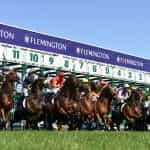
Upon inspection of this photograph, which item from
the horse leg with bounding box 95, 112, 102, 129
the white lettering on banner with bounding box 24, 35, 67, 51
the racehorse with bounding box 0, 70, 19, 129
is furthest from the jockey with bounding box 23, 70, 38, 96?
the white lettering on banner with bounding box 24, 35, 67, 51

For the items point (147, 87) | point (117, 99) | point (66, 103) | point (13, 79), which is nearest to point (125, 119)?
point (117, 99)

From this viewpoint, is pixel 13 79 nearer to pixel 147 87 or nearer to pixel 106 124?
pixel 106 124

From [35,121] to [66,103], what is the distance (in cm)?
98

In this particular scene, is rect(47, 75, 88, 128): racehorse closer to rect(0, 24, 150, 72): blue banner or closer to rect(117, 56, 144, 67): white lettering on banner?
rect(0, 24, 150, 72): blue banner

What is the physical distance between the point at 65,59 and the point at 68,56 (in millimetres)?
523

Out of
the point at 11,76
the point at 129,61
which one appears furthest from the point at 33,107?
the point at 129,61

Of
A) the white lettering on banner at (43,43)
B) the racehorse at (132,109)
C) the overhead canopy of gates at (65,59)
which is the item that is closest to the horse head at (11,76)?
the overhead canopy of gates at (65,59)

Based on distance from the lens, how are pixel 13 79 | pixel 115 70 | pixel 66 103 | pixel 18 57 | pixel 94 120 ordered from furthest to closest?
pixel 115 70 → pixel 18 57 → pixel 94 120 → pixel 66 103 → pixel 13 79

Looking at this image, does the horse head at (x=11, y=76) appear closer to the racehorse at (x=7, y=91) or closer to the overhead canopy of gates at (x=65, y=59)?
the racehorse at (x=7, y=91)

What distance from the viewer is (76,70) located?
2200 centimetres

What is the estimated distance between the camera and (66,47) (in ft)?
73.3

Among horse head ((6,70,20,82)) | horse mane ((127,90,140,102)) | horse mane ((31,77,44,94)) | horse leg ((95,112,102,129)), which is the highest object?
horse head ((6,70,20,82))

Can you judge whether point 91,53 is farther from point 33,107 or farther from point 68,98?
point 33,107

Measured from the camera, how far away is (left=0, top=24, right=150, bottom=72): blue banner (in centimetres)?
1931
